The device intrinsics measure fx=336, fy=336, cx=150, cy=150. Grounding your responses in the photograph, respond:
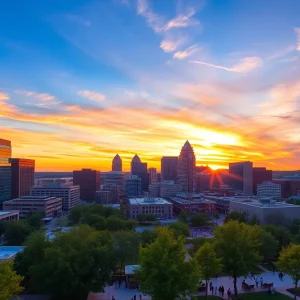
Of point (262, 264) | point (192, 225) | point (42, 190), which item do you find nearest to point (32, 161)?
point (42, 190)

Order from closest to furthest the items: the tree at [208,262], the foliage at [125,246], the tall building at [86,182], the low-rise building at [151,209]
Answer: the tree at [208,262] < the foliage at [125,246] < the low-rise building at [151,209] < the tall building at [86,182]

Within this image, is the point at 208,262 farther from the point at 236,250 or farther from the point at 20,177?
the point at 20,177

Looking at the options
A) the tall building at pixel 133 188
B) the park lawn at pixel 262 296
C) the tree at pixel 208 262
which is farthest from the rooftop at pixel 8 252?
the tall building at pixel 133 188

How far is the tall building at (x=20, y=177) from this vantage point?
388 ft

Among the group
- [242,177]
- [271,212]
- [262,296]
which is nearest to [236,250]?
[262,296]

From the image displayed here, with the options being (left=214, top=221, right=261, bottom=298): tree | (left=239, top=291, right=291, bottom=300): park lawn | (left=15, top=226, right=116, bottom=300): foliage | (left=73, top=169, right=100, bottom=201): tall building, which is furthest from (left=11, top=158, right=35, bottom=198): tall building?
(left=239, top=291, right=291, bottom=300): park lawn

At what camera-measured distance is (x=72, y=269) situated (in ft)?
80.1

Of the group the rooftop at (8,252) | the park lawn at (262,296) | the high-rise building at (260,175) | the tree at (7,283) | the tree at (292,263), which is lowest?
the park lawn at (262,296)

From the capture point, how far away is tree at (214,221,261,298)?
25953 millimetres

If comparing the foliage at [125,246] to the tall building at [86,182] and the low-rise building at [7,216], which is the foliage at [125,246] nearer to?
the low-rise building at [7,216]

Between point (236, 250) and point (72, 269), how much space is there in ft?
41.1

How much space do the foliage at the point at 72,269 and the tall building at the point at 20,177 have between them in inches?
3874

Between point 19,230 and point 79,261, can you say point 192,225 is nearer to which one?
point 19,230

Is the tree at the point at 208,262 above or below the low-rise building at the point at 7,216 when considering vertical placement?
above
